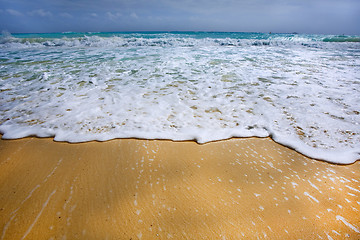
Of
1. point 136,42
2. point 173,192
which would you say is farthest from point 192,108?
point 136,42

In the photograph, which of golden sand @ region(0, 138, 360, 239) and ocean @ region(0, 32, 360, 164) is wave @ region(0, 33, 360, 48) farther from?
golden sand @ region(0, 138, 360, 239)

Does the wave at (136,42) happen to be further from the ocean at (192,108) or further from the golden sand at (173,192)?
the golden sand at (173,192)

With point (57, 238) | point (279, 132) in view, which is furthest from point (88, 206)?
point (279, 132)

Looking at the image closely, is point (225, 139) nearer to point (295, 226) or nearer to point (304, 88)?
point (295, 226)

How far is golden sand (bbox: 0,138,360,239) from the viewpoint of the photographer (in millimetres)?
1475

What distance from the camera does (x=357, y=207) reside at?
164 cm

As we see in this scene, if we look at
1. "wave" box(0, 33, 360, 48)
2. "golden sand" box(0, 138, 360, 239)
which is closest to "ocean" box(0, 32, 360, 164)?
"golden sand" box(0, 138, 360, 239)

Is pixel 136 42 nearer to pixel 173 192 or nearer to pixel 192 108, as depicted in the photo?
pixel 192 108

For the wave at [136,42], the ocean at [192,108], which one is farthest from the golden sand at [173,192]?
the wave at [136,42]

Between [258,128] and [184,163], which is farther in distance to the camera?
[258,128]

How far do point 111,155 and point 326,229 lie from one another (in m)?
2.30

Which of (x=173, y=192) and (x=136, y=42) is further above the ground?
(x=136, y=42)

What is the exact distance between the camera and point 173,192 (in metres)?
1.80

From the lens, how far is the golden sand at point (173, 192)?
4.84 ft
